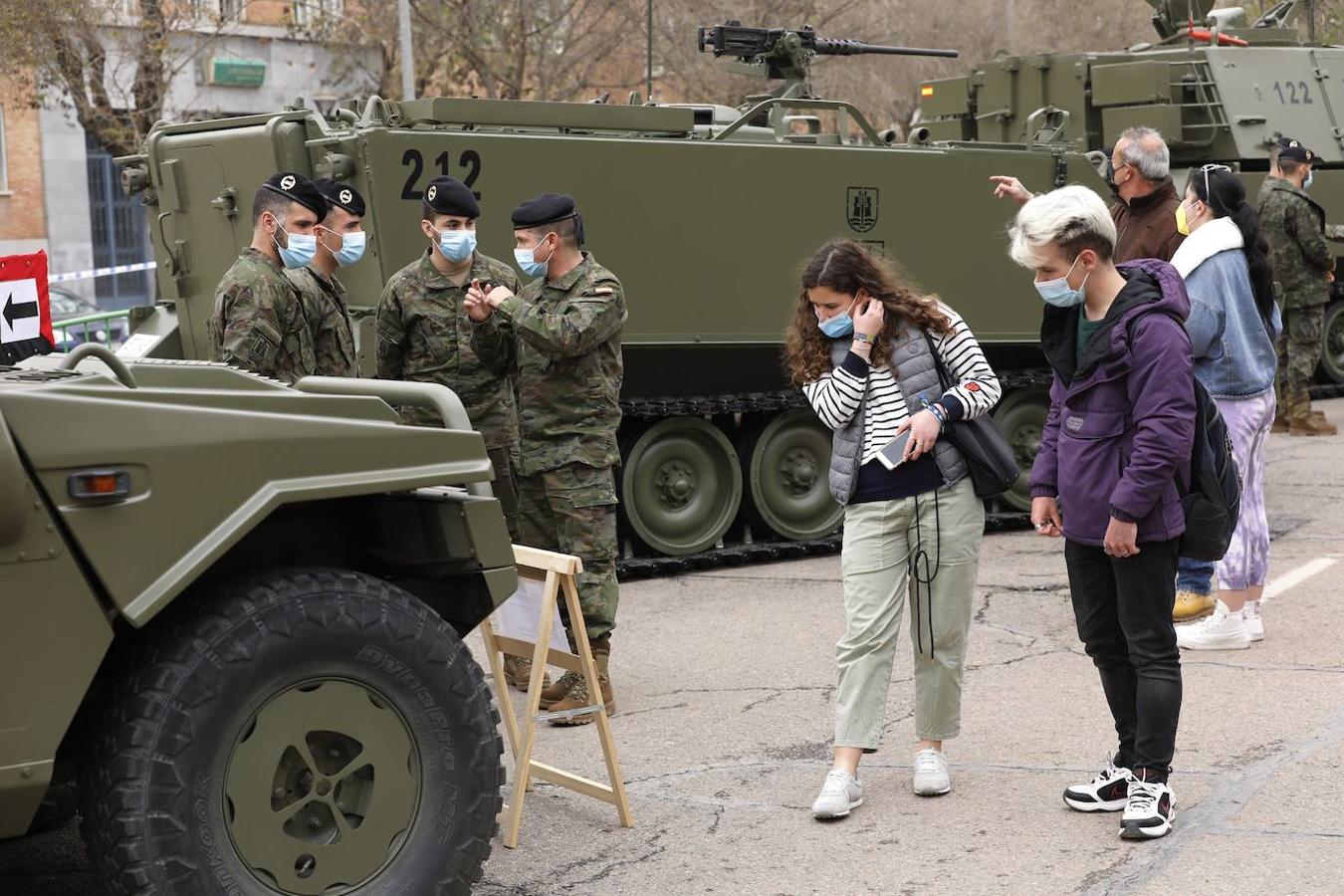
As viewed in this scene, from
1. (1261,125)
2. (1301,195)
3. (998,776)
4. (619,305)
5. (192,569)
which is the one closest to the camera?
(192,569)

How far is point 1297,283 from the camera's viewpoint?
44.5 ft

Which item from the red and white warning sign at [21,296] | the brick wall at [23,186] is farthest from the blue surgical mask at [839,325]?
the brick wall at [23,186]

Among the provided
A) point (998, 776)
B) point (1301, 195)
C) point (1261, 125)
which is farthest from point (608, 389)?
point (1261, 125)

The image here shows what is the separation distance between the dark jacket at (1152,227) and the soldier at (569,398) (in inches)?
96.9

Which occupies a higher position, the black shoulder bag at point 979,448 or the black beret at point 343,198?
the black beret at point 343,198

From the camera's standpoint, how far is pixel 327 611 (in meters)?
4.09

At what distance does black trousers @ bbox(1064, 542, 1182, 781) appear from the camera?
5.18 metres

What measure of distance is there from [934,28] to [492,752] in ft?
99.8

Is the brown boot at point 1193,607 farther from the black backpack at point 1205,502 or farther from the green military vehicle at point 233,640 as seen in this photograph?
the green military vehicle at point 233,640

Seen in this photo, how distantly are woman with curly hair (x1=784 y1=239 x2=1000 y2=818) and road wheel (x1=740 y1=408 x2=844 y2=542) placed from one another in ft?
16.6

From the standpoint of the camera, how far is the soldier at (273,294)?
21.6ft

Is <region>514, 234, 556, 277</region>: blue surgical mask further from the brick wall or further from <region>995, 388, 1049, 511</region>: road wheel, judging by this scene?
the brick wall

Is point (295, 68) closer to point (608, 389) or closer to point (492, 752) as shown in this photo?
point (608, 389)

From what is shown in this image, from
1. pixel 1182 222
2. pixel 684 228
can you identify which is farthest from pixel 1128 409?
pixel 684 228
